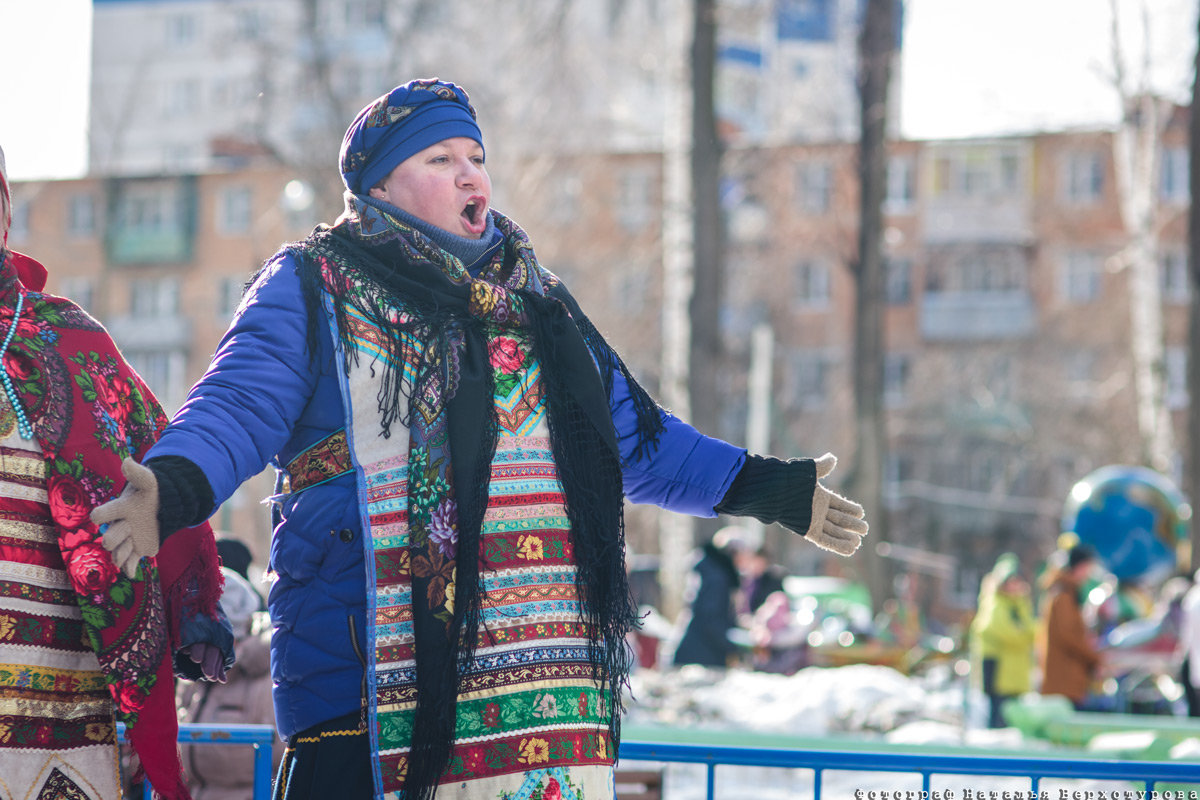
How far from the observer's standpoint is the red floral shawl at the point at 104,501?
109 inches

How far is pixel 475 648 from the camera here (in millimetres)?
2609

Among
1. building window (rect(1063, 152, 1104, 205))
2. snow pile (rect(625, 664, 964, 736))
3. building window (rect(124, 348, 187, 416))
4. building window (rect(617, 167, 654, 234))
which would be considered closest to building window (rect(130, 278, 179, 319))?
building window (rect(124, 348, 187, 416))

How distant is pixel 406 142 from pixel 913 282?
45098 millimetres

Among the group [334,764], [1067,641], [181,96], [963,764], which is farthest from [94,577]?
[181,96]

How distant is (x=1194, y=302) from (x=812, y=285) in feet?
101

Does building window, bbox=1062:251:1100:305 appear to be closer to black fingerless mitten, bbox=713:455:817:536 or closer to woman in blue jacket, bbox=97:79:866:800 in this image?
black fingerless mitten, bbox=713:455:817:536

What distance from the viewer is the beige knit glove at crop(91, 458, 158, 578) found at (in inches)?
93.6

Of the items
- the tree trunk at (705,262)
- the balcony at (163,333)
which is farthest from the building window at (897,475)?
the tree trunk at (705,262)

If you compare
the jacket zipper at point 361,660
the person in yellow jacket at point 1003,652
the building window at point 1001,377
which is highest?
the building window at point 1001,377

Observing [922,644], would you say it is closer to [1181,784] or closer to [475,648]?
[1181,784]

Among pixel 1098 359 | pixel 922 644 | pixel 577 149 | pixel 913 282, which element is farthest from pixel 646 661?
pixel 913 282

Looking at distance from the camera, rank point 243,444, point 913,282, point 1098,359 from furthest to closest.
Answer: point 913,282 → point 1098,359 → point 243,444

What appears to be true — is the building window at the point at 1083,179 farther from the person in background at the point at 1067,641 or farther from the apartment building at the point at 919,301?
the person in background at the point at 1067,641

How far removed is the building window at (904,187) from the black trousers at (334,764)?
45.0 meters
